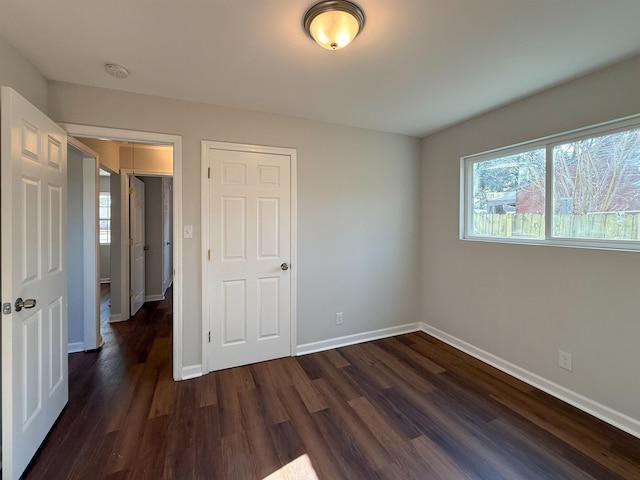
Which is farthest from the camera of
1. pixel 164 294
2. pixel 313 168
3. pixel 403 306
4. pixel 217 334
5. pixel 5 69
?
pixel 164 294

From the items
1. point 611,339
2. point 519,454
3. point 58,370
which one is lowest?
point 519,454

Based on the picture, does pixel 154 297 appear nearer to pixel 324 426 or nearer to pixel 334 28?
pixel 324 426

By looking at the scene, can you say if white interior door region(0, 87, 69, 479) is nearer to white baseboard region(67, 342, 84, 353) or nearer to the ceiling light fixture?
white baseboard region(67, 342, 84, 353)

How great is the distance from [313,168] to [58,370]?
2.57m

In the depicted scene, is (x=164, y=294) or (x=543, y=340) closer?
(x=543, y=340)

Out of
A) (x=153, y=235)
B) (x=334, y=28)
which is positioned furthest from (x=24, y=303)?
(x=153, y=235)

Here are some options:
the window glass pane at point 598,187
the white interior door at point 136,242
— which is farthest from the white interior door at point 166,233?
the window glass pane at point 598,187

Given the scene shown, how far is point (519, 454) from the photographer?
164cm

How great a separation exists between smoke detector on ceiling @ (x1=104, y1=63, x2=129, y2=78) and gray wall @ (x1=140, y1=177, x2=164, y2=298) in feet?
11.0

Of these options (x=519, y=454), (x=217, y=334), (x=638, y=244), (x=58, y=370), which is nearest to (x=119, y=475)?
(x=58, y=370)

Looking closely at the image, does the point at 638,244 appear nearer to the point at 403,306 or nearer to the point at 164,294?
the point at 403,306

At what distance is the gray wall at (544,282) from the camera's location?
1848mm

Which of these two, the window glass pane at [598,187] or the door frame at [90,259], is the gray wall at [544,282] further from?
the door frame at [90,259]

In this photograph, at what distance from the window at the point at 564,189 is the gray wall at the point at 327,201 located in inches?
33.6
